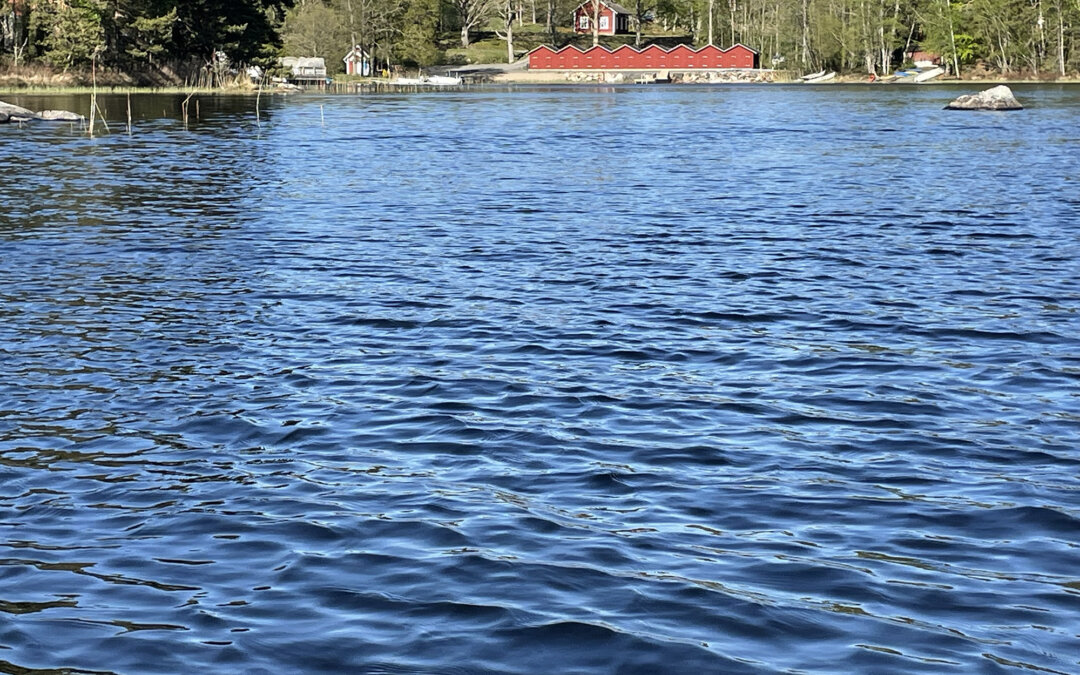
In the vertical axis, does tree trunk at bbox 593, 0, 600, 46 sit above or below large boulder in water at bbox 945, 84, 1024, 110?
above

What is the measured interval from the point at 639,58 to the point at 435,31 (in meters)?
32.1

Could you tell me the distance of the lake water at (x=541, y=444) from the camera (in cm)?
690

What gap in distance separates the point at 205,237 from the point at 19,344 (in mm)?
9593

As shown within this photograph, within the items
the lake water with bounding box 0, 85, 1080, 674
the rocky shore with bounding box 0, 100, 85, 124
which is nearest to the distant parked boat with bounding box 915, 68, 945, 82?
the rocky shore with bounding box 0, 100, 85, 124

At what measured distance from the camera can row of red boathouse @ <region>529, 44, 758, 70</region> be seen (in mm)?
169875

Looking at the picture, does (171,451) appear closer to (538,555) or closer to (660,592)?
(538,555)

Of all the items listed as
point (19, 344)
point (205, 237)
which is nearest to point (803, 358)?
point (19, 344)

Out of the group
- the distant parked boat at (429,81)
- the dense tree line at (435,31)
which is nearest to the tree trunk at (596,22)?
the dense tree line at (435,31)

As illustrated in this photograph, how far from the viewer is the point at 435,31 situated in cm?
18862

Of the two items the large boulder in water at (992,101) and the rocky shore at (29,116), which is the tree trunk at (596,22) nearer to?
the large boulder in water at (992,101)

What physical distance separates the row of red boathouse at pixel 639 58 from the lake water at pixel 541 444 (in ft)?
487

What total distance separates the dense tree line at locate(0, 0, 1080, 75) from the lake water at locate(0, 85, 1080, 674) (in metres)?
69.4

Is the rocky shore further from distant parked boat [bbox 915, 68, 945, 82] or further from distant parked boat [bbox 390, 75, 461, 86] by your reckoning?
distant parked boat [bbox 915, 68, 945, 82]

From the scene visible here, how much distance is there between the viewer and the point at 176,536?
8266 millimetres
